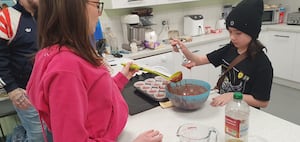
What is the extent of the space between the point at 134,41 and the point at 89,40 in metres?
2.08

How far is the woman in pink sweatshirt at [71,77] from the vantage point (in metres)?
0.66

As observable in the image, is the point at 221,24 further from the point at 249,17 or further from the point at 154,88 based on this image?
the point at 154,88

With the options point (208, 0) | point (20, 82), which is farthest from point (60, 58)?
point (208, 0)

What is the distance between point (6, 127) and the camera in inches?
101

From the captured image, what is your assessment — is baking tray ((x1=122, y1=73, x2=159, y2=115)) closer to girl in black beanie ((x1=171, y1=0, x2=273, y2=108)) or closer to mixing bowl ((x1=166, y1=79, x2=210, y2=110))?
mixing bowl ((x1=166, y1=79, x2=210, y2=110))

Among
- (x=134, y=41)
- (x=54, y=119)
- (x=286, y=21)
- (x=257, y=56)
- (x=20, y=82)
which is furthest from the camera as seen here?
(x=286, y=21)

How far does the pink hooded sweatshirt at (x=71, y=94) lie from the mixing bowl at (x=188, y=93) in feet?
1.40

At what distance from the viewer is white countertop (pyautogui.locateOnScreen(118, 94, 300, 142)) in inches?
37.8

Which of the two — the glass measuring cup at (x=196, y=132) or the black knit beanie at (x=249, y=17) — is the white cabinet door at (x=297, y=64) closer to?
the black knit beanie at (x=249, y=17)

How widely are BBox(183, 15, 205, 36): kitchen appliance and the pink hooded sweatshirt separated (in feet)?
8.65

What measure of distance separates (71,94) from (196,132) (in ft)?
1.78

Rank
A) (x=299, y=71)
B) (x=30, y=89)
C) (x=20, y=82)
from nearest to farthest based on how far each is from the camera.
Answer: (x=30, y=89) < (x=20, y=82) < (x=299, y=71)

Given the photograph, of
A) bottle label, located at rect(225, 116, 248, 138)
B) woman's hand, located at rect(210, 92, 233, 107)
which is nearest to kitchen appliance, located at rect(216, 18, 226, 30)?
woman's hand, located at rect(210, 92, 233, 107)

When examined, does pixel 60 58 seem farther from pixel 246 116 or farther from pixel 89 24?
pixel 246 116
